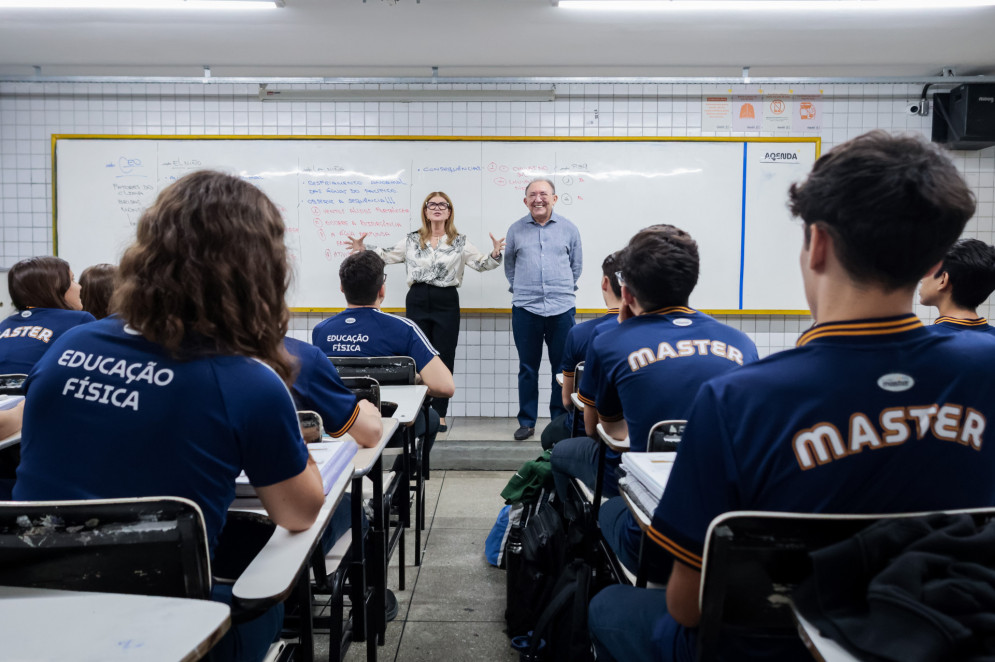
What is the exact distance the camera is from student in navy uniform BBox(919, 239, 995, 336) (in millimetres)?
2152

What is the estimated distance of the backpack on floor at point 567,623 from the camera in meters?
1.56

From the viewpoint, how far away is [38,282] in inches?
96.5

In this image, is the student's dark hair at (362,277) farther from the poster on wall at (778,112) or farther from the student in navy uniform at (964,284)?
the poster on wall at (778,112)

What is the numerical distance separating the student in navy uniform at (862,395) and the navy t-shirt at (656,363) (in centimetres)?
76

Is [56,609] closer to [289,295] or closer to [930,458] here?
[289,295]

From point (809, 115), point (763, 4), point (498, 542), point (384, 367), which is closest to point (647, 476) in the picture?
point (384, 367)

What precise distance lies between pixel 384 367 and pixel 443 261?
2.00 meters

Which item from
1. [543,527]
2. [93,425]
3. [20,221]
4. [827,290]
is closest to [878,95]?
[543,527]

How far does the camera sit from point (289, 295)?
1156 millimetres

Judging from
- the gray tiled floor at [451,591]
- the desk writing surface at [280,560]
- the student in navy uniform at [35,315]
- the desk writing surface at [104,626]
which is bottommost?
the gray tiled floor at [451,591]

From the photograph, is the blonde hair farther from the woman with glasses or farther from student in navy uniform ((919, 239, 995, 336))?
student in navy uniform ((919, 239, 995, 336))

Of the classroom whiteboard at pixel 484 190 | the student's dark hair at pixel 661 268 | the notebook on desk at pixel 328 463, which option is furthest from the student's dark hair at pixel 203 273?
the classroom whiteboard at pixel 484 190

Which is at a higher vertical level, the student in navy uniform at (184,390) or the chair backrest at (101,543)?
the student in navy uniform at (184,390)

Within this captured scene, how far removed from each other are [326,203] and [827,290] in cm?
Result: 417
